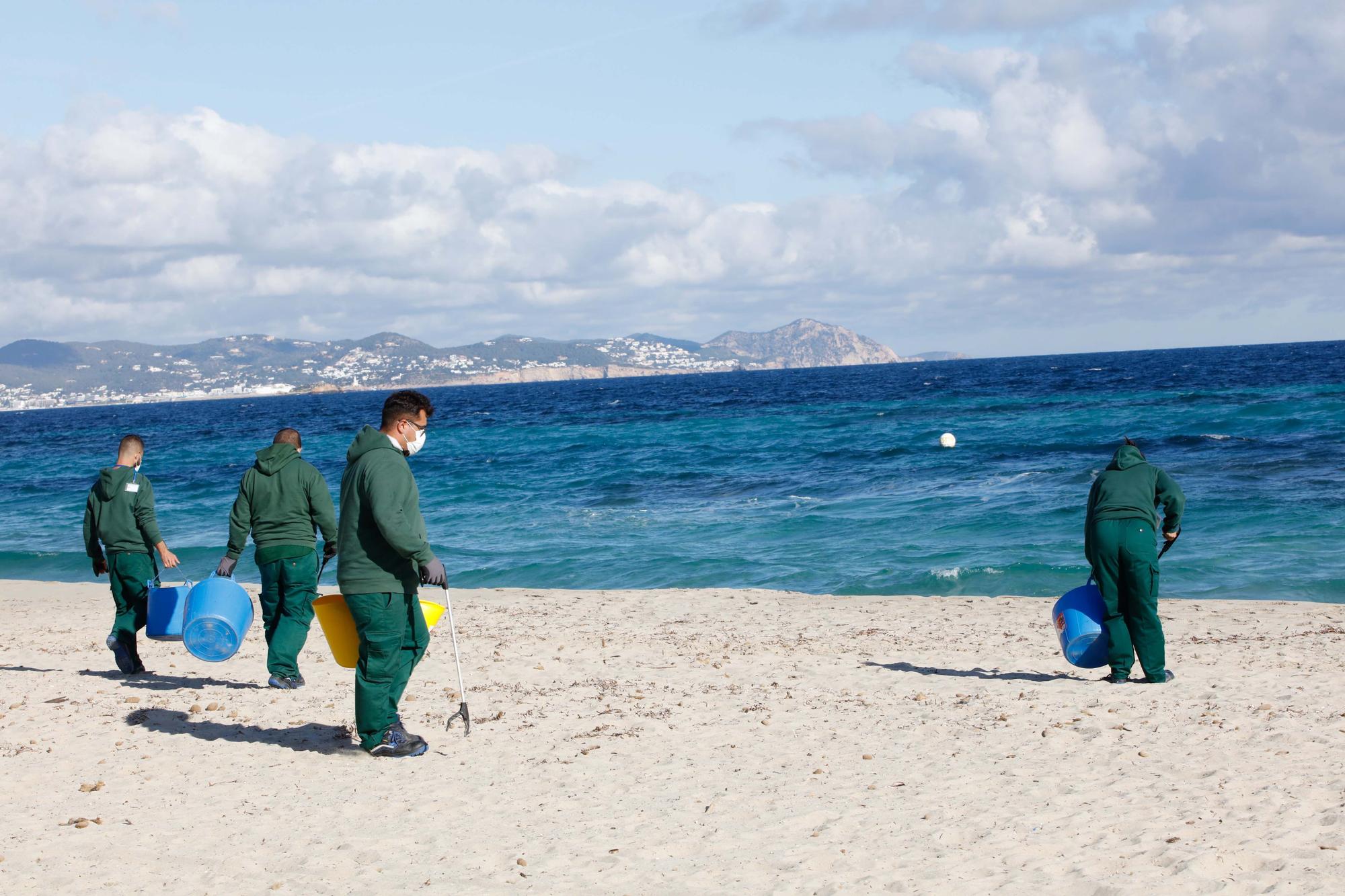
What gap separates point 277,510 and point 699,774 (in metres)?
3.43

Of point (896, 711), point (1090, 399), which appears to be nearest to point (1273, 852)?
point (896, 711)

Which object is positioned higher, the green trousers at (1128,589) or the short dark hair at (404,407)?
the short dark hair at (404,407)

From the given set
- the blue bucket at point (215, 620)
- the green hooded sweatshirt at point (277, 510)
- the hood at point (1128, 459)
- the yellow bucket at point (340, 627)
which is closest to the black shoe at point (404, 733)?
the yellow bucket at point (340, 627)

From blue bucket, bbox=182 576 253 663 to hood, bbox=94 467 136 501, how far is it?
3.29 ft

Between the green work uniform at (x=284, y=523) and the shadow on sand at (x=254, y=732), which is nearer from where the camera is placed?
the shadow on sand at (x=254, y=732)

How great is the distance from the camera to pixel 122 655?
332 inches

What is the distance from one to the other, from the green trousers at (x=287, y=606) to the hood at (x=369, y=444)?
6.67 feet

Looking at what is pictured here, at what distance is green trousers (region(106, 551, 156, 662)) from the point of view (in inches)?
317

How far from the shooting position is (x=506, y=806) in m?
5.50

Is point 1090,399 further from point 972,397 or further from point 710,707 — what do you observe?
point 710,707

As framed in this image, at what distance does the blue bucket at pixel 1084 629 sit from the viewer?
24.9 feet

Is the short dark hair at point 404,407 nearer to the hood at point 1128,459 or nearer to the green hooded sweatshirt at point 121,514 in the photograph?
the green hooded sweatshirt at point 121,514

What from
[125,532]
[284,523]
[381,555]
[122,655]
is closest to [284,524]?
[284,523]

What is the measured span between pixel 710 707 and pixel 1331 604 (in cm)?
747
